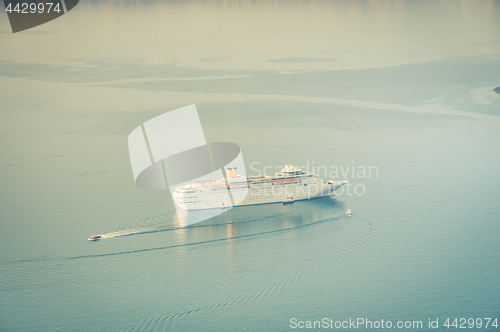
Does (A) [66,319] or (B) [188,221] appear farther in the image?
(B) [188,221]

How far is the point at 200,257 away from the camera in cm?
904

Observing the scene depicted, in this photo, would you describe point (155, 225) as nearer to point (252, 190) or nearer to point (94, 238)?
point (94, 238)

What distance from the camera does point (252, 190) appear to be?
12.4 metres

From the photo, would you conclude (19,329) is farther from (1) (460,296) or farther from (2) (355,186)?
(2) (355,186)

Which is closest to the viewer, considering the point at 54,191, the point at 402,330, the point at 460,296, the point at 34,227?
the point at 402,330

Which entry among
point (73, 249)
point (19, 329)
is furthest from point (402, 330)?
point (73, 249)

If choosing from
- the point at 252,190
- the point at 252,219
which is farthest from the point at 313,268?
the point at 252,190

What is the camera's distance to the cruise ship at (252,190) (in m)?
12.2

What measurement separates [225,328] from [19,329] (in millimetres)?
3214

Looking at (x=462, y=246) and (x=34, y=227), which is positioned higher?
(x=34, y=227)

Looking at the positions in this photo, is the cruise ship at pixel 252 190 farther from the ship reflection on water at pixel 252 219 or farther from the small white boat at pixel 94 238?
the small white boat at pixel 94 238

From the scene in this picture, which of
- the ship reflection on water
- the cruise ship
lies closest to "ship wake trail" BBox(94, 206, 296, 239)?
the ship reflection on water

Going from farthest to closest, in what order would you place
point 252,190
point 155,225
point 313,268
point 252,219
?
point 252,190 → point 252,219 → point 155,225 → point 313,268

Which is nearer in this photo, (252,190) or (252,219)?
(252,219)
